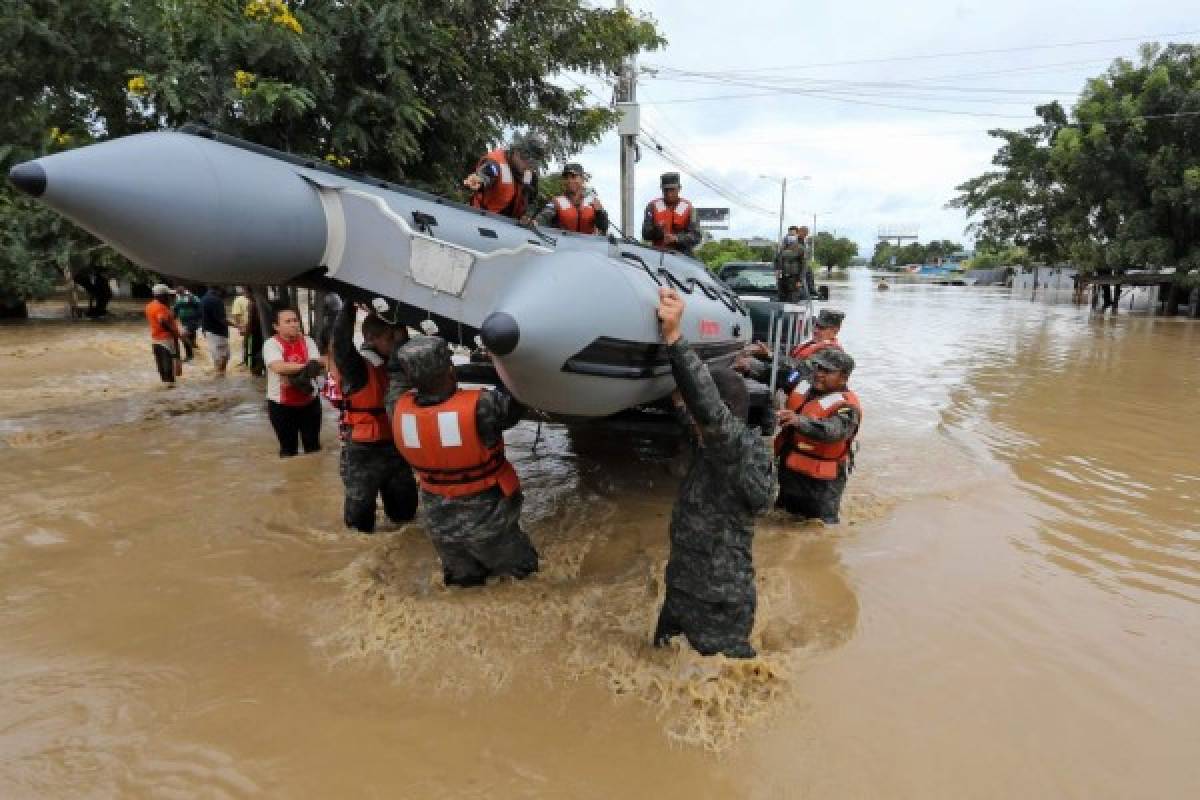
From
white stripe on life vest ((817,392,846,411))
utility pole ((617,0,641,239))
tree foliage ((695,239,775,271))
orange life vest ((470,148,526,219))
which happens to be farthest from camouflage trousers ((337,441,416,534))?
tree foliage ((695,239,775,271))

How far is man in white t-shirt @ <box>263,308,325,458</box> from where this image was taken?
432 cm

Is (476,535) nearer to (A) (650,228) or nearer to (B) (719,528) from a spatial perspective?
(B) (719,528)

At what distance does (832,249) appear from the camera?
8150cm

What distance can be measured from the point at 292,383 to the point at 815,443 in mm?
3244

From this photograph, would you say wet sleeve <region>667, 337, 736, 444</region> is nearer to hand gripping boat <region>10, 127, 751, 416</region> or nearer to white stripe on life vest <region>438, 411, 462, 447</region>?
hand gripping boat <region>10, 127, 751, 416</region>

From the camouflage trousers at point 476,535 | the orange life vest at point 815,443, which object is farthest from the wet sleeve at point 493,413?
the orange life vest at point 815,443

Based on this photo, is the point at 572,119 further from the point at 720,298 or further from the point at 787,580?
the point at 787,580

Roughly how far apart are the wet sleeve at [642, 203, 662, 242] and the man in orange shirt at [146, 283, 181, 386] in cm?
497

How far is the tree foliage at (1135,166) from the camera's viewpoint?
696 inches

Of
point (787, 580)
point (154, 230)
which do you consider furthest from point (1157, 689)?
point (154, 230)

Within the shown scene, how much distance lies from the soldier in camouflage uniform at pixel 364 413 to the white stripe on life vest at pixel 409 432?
794mm

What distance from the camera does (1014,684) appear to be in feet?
8.40

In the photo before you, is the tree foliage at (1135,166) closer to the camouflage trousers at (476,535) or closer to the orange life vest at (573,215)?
the orange life vest at (573,215)

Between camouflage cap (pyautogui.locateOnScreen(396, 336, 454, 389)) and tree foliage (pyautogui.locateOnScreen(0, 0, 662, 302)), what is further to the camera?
tree foliage (pyautogui.locateOnScreen(0, 0, 662, 302))
